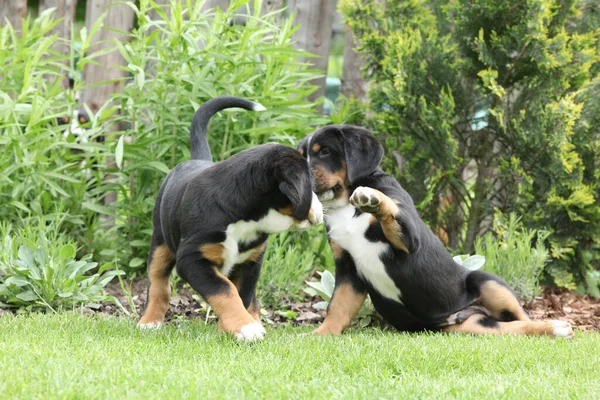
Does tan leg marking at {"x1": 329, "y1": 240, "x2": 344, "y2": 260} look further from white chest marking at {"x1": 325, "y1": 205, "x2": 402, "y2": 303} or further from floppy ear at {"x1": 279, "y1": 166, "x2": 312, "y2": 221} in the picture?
floppy ear at {"x1": 279, "y1": 166, "x2": 312, "y2": 221}

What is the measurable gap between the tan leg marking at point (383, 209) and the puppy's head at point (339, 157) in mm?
309

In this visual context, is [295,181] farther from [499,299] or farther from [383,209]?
[499,299]

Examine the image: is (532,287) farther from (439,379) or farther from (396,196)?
(439,379)

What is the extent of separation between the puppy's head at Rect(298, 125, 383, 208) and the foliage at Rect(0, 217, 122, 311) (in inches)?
61.7

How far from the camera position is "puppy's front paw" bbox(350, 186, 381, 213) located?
12.7ft

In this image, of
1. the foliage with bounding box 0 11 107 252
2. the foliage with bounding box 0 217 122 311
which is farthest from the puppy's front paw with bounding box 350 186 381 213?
the foliage with bounding box 0 11 107 252

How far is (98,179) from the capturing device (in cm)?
612

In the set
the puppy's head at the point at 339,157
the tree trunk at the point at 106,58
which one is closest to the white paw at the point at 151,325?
the puppy's head at the point at 339,157

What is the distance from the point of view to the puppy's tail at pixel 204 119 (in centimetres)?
471

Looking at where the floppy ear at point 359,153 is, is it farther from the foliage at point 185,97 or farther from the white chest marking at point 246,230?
the foliage at point 185,97

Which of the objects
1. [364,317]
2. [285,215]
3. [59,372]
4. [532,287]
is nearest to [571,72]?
[532,287]

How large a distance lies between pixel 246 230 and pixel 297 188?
426 millimetres

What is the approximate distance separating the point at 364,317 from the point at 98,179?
7.69 feet

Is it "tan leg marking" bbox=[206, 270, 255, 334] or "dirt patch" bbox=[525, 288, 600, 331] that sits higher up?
"tan leg marking" bbox=[206, 270, 255, 334]
